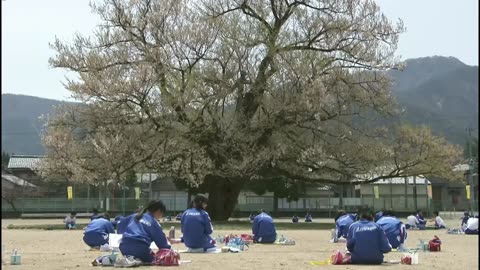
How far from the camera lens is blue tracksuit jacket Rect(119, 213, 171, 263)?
1009 cm

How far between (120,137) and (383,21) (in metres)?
14.6

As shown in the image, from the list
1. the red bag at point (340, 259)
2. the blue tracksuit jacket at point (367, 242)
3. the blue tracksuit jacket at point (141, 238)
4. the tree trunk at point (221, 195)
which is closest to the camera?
the blue tracksuit jacket at point (141, 238)

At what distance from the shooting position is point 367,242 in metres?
10.9

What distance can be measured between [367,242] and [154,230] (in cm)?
381

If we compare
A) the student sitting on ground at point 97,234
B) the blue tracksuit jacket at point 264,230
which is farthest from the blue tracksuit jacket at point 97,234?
the blue tracksuit jacket at point 264,230

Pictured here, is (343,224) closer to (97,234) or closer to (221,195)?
(97,234)

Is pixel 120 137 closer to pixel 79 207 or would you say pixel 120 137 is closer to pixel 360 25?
pixel 360 25

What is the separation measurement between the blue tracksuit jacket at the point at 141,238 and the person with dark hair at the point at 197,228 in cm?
282

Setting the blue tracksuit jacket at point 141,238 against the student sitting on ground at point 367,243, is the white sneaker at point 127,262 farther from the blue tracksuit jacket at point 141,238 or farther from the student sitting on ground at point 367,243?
the student sitting on ground at point 367,243

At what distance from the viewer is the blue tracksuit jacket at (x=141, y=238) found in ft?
33.1

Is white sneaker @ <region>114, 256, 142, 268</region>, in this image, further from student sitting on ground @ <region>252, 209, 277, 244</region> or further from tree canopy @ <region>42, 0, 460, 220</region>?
tree canopy @ <region>42, 0, 460, 220</region>

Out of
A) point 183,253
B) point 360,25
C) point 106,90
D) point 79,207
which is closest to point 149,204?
point 183,253

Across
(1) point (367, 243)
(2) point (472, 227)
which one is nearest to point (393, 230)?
(1) point (367, 243)

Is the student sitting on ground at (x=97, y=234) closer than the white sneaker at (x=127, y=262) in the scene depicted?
No
